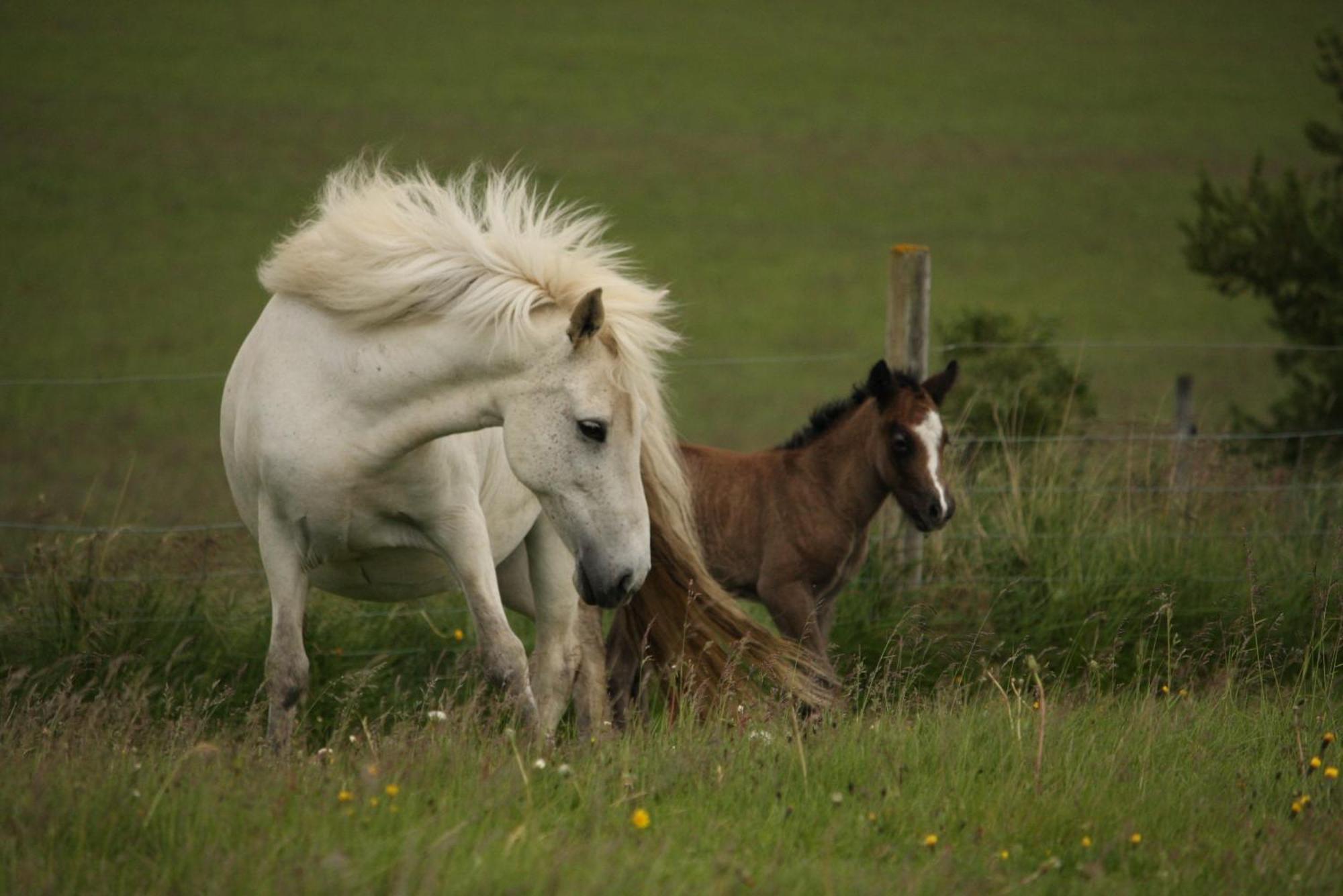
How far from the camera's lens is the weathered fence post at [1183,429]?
7.67 m

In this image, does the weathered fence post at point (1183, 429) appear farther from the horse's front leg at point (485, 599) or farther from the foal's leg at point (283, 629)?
the foal's leg at point (283, 629)

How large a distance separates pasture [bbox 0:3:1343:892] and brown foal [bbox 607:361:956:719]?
35 centimetres

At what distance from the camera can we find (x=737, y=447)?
19.8 metres

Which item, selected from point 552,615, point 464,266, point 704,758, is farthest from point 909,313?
point 704,758

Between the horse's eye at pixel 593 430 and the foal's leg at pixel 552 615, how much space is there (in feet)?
4.22

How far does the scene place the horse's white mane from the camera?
443 centimetres

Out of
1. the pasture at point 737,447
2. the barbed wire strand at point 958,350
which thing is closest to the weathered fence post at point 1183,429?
the pasture at point 737,447

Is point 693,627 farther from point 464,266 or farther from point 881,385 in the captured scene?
point 464,266

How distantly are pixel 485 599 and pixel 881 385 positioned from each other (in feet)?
7.89

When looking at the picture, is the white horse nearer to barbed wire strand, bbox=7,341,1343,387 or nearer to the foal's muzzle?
barbed wire strand, bbox=7,341,1343,387

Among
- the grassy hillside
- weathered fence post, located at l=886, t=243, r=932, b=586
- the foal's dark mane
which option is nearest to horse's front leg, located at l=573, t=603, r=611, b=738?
the foal's dark mane

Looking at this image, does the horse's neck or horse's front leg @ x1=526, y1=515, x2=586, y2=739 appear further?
the horse's neck

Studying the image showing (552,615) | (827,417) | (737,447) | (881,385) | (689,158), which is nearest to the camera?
(552,615)

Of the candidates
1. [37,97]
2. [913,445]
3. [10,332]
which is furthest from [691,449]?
[37,97]
